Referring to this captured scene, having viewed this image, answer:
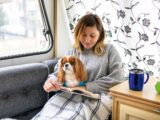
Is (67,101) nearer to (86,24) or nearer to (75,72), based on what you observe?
(75,72)

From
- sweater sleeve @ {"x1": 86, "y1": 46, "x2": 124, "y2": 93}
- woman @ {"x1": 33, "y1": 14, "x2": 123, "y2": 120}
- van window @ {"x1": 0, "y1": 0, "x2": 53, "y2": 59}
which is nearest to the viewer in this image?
woman @ {"x1": 33, "y1": 14, "x2": 123, "y2": 120}

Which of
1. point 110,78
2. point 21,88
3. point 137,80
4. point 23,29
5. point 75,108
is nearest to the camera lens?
point 137,80

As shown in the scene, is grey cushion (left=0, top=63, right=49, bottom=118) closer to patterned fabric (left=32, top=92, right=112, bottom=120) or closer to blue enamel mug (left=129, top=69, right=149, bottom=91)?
patterned fabric (left=32, top=92, right=112, bottom=120)

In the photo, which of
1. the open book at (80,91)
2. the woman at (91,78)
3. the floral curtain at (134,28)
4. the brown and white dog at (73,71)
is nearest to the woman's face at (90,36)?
the woman at (91,78)

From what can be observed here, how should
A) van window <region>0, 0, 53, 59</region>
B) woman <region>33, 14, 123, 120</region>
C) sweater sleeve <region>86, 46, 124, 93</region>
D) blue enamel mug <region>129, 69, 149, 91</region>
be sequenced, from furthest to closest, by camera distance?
van window <region>0, 0, 53, 59</region> → sweater sleeve <region>86, 46, 124, 93</region> → woman <region>33, 14, 123, 120</region> → blue enamel mug <region>129, 69, 149, 91</region>

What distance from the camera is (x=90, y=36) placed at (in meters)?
1.96

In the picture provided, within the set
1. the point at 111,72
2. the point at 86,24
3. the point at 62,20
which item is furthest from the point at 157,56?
the point at 62,20

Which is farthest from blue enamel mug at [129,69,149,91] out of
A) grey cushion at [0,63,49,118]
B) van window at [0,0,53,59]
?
van window at [0,0,53,59]

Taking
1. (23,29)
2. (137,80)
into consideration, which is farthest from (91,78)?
(23,29)

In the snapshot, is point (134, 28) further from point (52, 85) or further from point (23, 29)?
point (23, 29)

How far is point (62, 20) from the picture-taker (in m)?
2.55

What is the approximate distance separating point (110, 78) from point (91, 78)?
16 cm

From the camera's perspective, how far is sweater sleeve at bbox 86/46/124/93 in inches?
74.0

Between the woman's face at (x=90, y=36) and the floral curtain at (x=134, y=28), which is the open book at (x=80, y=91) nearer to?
the woman's face at (x=90, y=36)
